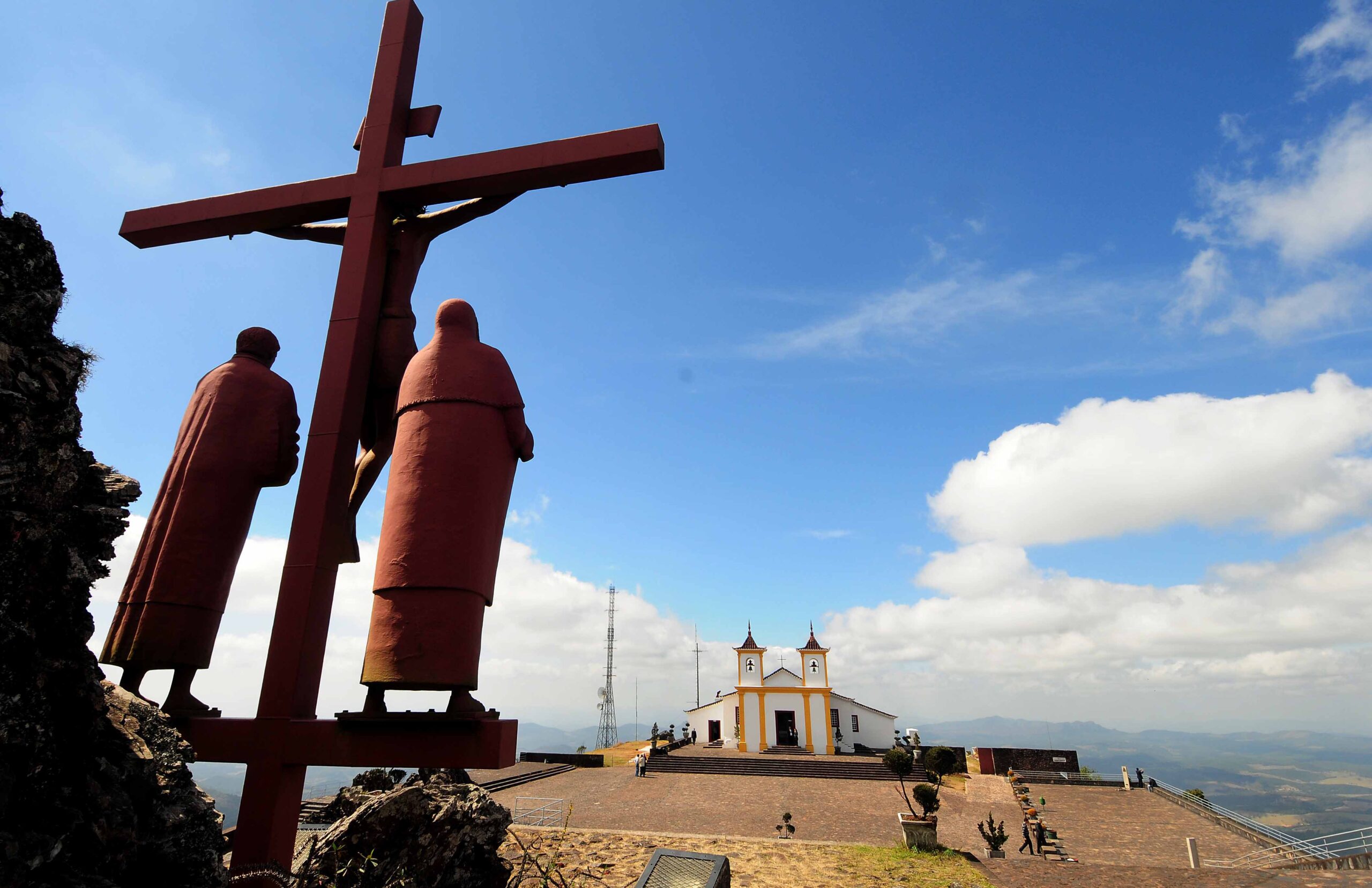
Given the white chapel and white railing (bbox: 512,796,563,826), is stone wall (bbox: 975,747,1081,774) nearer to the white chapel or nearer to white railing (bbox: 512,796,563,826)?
the white chapel

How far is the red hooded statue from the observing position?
15.2 feet

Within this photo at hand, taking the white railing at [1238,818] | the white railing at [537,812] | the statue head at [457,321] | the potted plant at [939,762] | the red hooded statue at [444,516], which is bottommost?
the white railing at [1238,818]

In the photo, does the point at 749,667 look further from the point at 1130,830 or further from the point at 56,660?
the point at 56,660

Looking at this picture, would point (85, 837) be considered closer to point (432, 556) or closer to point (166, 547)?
point (432, 556)

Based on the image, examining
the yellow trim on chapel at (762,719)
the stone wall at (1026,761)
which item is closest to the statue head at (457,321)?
the stone wall at (1026,761)

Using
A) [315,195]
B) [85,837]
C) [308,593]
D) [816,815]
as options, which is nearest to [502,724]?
[308,593]

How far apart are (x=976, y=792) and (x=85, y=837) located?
25.3 m

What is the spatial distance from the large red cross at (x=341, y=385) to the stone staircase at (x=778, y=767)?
23.2 meters

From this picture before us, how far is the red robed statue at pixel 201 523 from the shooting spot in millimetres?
5074

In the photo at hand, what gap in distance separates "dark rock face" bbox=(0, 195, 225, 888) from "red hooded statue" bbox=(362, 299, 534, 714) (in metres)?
1.59

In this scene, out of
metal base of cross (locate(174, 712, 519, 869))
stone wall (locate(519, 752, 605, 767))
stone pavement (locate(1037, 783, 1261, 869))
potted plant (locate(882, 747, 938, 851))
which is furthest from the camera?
stone wall (locate(519, 752, 605, 767))

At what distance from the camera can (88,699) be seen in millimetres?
2676

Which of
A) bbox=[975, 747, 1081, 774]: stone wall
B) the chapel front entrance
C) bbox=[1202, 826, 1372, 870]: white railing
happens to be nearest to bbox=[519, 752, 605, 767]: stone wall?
the chapel front entrance

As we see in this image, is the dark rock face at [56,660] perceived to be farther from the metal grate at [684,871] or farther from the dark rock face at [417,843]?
the metal grate at [684,871]
